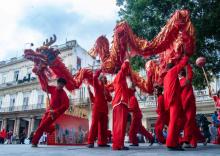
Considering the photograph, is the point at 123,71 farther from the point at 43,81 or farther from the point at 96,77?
the point at 43,81

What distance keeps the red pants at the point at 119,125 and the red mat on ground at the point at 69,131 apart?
11.8ft

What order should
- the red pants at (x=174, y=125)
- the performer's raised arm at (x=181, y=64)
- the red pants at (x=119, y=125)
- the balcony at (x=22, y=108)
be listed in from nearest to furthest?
the red pants at (x=174, y=125), the performer's raised arm at (x=181, y=64), the red pants at (x=119, y=125), the balcony at (x=22, y=108)

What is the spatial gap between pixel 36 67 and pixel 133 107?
3075 millimetres

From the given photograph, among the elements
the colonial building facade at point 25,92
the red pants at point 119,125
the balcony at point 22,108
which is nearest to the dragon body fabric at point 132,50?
the red pants at point 119,125

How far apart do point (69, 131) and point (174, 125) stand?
5150mm

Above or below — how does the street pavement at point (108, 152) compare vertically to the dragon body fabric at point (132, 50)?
below

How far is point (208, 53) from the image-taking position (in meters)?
11.9

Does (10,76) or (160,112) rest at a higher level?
(10,76)

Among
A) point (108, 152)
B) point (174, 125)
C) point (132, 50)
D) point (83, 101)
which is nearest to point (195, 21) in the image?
point (132, 50)

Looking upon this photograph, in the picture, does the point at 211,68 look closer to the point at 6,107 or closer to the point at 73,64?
the point at 73,64

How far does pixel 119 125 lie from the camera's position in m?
6.22

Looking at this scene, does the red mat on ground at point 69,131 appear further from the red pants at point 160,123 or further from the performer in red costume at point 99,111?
the red pants at point 160,123

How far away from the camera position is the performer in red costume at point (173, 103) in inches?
216

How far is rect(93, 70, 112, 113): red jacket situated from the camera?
728cm
